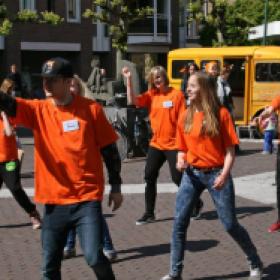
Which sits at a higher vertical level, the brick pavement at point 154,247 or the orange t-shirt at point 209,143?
the orange t-shirt at point 209,143

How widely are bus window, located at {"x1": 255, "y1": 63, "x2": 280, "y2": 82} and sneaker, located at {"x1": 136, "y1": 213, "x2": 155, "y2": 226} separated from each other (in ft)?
37.6

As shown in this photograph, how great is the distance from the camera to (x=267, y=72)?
19.6 metres

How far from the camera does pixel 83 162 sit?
474 centimetres

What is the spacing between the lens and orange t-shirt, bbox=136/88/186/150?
836cm

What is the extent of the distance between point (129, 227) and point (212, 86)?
295 centimetres

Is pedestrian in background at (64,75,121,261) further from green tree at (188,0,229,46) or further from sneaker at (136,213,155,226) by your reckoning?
green tree at (188,0,229,46)

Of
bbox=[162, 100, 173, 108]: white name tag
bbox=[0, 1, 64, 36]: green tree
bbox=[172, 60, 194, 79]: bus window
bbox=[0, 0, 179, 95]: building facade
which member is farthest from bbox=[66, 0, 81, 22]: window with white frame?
bbox=[162, 100, 173, 108]: white name tag

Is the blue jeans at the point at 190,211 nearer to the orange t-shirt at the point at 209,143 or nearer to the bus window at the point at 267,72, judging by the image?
the orange t-shirt at the point at 209,143

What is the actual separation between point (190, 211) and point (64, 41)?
1297 inches

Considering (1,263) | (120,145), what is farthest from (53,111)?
(120,145)

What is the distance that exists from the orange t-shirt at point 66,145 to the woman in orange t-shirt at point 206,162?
1.30m

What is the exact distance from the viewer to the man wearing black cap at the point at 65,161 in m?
4.67

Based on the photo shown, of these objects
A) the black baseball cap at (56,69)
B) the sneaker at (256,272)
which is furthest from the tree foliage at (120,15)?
the black baseball cap at (56,69)

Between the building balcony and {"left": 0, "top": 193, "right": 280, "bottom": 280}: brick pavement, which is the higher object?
the building balcony
